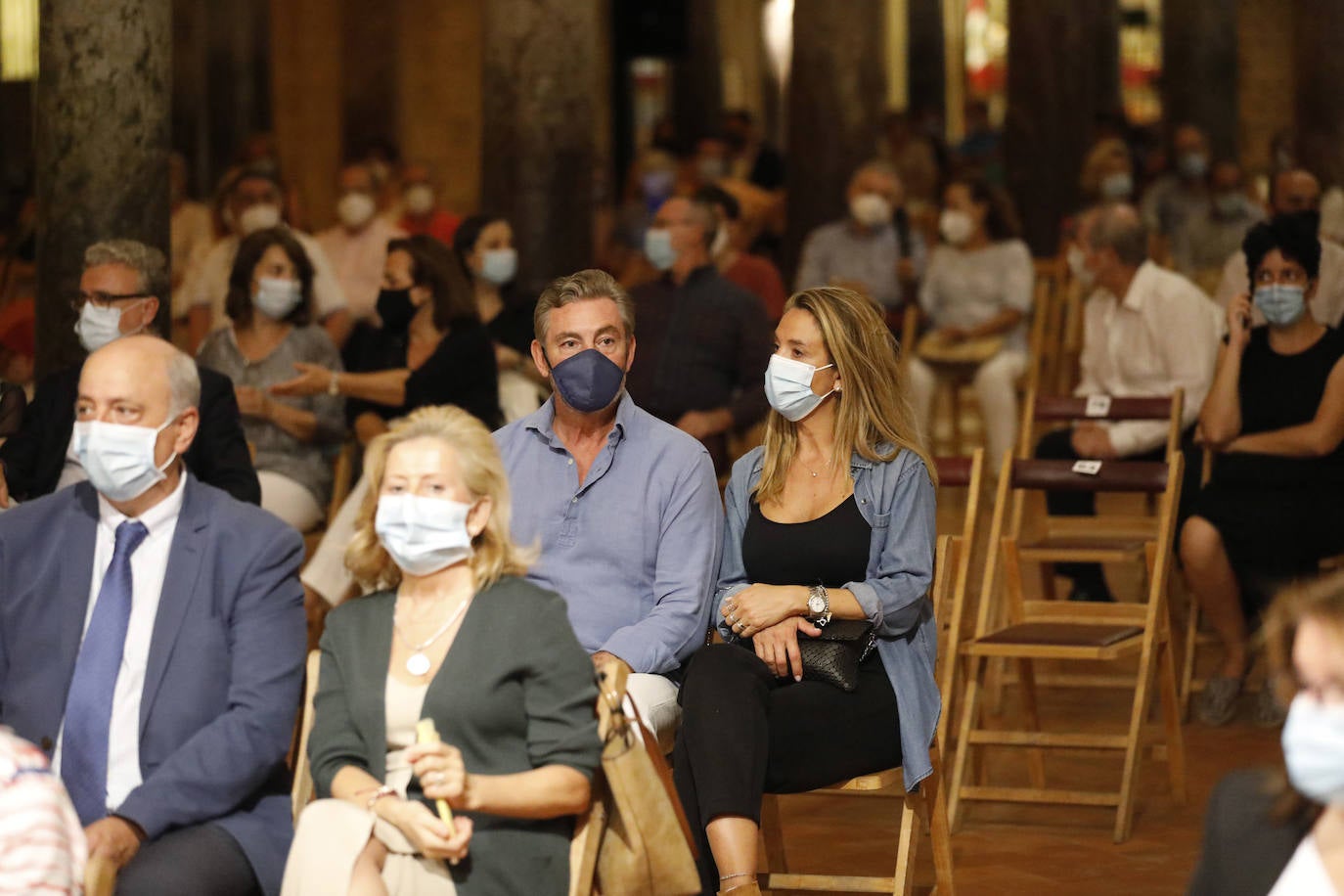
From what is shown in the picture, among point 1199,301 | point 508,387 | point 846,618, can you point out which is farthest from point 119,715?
point 1199,301

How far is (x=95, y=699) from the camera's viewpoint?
365 cm

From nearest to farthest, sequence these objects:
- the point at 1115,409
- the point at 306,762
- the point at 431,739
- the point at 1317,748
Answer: the point at 1317,748, the point at 431,739, the point at 306,762, the point at 1115,409

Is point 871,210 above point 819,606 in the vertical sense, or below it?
above

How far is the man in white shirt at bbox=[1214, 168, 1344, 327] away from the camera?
335 inches

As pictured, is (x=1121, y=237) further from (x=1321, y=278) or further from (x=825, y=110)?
(x=825, y=110)

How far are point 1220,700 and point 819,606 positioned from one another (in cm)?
270

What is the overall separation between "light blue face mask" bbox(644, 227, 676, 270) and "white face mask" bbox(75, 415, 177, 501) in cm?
444

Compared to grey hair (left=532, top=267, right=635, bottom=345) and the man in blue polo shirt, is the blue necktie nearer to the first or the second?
the man in blue polo shirt

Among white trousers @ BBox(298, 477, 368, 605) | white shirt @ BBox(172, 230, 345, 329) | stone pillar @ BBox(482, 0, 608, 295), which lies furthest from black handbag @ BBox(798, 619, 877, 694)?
stone pillar @ BBox(482, 0, 608, 295)

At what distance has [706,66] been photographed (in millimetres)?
25312

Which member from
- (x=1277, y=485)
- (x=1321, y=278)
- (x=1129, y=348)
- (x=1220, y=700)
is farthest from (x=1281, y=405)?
(x=1321, y=278)

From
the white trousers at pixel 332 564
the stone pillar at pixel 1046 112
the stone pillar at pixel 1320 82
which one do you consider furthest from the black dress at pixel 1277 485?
the stone pillar at pixel 1046 112

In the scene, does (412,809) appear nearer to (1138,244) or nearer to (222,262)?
A: (1138,244)

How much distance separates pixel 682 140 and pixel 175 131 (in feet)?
27.1
